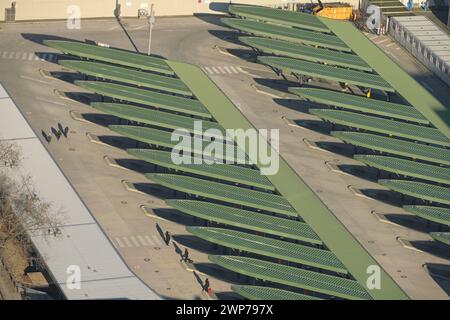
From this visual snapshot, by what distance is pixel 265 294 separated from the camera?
19838 cm

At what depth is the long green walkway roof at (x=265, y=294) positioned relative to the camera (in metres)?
198

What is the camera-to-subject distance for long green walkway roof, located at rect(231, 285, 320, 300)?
648 feet
